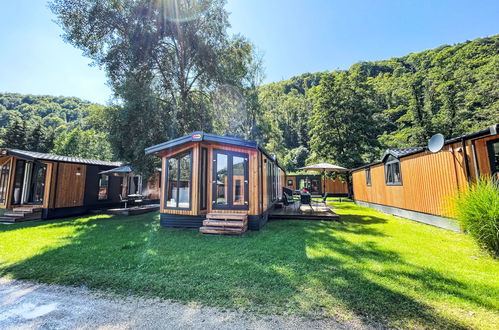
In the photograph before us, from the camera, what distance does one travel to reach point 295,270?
11.0 ft

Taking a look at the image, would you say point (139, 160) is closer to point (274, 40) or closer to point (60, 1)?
point (60, 1)

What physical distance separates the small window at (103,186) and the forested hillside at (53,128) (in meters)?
1.30

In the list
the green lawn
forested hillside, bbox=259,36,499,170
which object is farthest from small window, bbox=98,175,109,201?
forested hillside, bbox=259,36,499,170

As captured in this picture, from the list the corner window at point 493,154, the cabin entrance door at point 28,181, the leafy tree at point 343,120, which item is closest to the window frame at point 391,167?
the corner window at point 493,154

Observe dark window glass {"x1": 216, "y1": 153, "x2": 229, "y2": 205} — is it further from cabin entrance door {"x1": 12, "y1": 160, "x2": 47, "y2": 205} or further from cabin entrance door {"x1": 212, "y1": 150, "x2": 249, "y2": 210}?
cabin entrance door {"x1": 12, "y1": 160, "x2": 47, "y2": 205}

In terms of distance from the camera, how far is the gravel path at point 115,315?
2051 mm

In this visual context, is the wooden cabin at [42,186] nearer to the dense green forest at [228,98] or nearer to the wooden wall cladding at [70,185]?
the wooden wall cladding at [70,185]

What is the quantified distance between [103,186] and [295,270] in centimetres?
1202

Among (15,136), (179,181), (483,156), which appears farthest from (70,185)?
(15,136)

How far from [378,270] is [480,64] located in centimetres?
2876

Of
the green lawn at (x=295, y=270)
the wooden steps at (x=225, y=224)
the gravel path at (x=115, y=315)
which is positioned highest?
the wooden steps at (x=225, y=224)

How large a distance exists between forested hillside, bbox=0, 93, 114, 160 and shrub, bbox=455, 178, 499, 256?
13.8 metres

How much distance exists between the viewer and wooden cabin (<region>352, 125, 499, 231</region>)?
5188mm

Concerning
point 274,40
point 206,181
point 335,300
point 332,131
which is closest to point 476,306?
point 335,300
